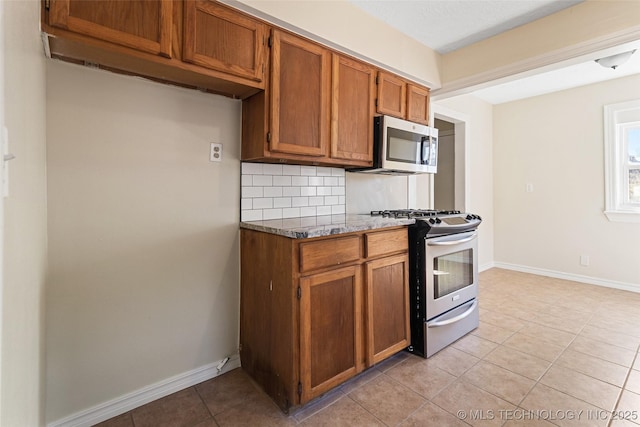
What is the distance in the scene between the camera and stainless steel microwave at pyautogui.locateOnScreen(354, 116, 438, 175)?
2.29 meters

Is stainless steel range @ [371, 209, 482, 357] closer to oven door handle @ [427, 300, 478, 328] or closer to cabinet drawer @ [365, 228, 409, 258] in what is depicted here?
oven door handle @ [427, 300, 478, 328]

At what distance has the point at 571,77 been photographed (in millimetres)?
3381

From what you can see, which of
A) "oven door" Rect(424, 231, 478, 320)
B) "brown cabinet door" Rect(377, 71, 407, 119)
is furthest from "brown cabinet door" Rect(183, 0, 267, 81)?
"oven door" Rect(424, 231, 478, 320)

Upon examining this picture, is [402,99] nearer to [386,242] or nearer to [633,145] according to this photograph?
[386,242]

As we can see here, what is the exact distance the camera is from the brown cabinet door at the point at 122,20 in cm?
115

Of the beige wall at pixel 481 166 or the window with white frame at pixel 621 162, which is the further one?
the beige wall at pixel 481 166

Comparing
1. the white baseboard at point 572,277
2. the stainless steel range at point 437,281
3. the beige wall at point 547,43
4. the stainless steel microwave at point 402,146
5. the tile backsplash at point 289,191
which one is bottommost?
the white baseboard at point 572,277

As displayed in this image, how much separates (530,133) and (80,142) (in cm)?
489

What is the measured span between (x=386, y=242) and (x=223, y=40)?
146 cm

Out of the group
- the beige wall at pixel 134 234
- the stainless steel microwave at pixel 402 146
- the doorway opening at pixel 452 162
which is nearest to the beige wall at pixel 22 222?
the beige wall at pixel 134 234

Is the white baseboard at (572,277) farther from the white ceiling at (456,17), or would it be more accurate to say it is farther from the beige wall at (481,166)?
the white ceiling at (456,17)

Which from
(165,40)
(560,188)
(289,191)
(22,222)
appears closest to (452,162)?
(560,188)

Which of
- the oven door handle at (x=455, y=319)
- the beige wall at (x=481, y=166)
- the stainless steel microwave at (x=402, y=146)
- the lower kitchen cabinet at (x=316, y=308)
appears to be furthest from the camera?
the beige wall at (x=481, y=166)

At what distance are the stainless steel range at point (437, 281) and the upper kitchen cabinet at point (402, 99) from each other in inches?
36.3
